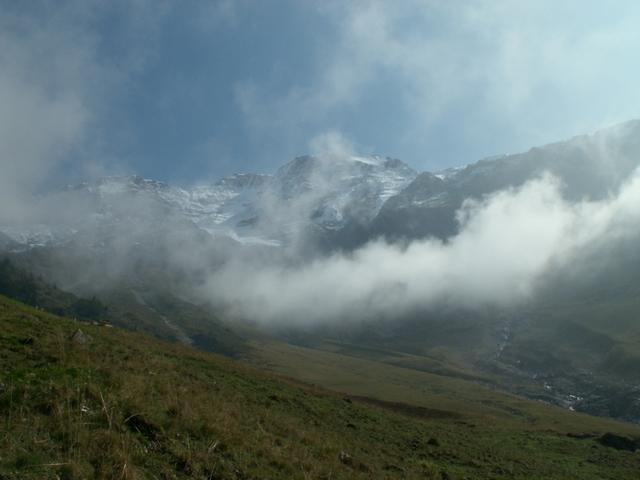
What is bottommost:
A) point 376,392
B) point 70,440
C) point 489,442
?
point 376,392

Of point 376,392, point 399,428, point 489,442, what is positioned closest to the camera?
point 399,428

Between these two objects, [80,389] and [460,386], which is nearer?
[80,389]

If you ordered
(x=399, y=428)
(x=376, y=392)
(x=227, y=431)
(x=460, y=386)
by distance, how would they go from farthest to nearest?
(x=460, y=386), (x=376, y=392), (x=399, y=428), (x=227, y=431)

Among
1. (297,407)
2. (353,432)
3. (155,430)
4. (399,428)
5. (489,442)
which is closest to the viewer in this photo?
(155,430)

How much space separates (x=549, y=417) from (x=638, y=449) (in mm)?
80279

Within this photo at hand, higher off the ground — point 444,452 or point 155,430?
point 155,430

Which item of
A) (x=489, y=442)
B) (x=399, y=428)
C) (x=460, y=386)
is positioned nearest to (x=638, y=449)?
(x=489, y=442)

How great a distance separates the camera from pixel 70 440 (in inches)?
475

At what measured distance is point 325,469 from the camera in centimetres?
1641

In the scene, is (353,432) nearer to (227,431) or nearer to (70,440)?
(227,431)

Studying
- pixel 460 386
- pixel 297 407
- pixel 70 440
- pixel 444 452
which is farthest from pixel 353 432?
pixel 460 386

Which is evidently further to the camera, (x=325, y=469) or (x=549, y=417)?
(x=549, y=417)

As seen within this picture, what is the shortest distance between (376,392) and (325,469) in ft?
489

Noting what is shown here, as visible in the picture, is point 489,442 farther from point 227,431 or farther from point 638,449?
point 227,431
